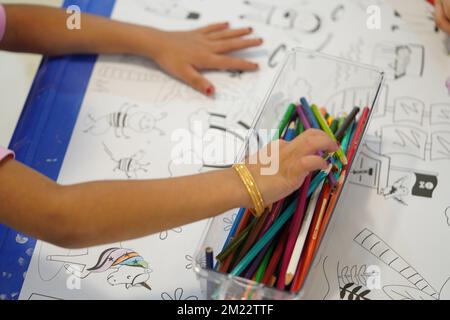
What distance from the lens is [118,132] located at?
581 millimetres

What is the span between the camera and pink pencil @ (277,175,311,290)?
41cm

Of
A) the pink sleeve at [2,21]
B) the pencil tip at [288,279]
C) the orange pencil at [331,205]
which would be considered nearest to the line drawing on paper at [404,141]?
the orange pencil at [331,205]

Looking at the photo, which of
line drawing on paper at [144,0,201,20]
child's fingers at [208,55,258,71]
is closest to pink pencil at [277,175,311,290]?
child's fingers at [208,55,258,71]

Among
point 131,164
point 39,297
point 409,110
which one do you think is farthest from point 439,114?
point 39,297

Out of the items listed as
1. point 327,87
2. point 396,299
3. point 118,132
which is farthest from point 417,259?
point 118,132

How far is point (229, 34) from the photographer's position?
2.15 feet

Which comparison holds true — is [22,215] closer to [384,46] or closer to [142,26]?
[142,26]

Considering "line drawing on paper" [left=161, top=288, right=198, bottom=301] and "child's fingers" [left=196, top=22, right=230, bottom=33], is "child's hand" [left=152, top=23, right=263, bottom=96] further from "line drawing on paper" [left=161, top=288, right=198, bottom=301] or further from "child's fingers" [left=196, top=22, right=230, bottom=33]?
"line drawing on paper" [left=161, top=288, right=198, bottom=301]

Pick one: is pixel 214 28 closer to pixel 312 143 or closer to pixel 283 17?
pixel 283 17

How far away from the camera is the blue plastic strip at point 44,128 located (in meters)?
0.48

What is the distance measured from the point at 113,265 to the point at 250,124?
0.22 metres

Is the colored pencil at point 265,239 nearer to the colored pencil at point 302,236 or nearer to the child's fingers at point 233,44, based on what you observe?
the colored pencil at point 302,236

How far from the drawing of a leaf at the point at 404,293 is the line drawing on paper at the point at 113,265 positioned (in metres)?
0.22

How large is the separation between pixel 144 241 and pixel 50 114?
0.68ft
